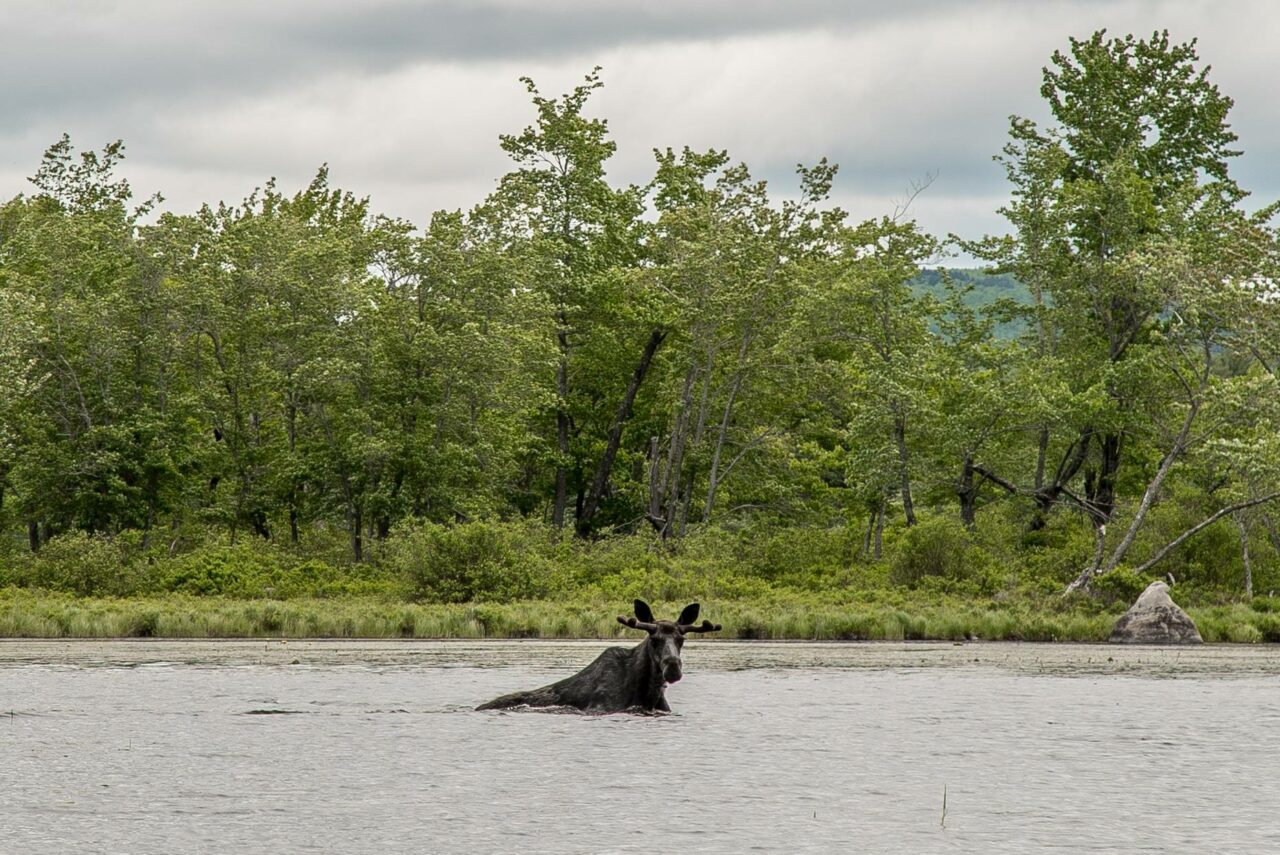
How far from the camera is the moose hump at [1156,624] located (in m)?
32.2

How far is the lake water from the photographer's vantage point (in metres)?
10.2

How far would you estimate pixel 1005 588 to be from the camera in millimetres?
40750

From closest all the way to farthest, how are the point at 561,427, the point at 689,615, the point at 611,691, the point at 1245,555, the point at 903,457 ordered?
1. the point at 689,615
2. the point at 611,691
3. the point at 1245,555
4. the point at 903,457
5. the point at 561,427

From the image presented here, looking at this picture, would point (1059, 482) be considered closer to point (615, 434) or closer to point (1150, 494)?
point (1150, 494)

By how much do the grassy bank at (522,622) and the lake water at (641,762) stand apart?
836 centimetres

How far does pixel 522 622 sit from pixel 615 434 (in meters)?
23.6

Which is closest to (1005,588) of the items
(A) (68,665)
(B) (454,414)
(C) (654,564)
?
(C) (654,564)

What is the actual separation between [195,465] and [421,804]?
41127 millimetres

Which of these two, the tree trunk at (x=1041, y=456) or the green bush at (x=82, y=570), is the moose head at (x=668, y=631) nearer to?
the green bush at (x=82, y=570)

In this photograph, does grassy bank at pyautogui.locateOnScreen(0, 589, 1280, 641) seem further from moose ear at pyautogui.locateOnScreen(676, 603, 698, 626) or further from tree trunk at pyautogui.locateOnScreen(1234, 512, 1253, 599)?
moose ear at pyautogui.locateOnScreen(676, 603, 698, 626)

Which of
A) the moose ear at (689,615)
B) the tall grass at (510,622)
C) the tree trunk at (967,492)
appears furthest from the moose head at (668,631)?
the tree trunk at (967,492)

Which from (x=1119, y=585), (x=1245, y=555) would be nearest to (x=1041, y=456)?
(x=1245, y=555)

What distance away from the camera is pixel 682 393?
173ft

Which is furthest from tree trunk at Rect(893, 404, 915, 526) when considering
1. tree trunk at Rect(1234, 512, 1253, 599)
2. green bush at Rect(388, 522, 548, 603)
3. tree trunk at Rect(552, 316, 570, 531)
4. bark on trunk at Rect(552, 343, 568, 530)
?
bark on trunk at Rect(552, 343, 568, 530)
